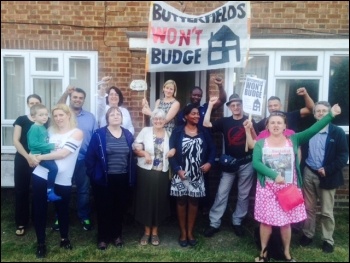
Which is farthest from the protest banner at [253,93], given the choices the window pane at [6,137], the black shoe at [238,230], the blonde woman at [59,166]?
the window pane at [6,137]

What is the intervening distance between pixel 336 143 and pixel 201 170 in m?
1.69

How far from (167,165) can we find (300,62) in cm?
289

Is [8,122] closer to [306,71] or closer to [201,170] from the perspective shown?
[201,170]

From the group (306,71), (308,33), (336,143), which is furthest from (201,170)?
(308,33)

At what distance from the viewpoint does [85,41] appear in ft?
20.1

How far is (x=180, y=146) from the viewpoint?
4633mm

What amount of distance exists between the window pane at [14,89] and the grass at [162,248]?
1868 mm

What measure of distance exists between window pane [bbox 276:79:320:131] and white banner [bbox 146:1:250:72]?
1183 millimetres

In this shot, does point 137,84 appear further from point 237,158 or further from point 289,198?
point 289,198

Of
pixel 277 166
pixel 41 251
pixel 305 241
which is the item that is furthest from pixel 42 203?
pixel 305 241

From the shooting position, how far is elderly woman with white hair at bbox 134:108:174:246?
15.2 feet

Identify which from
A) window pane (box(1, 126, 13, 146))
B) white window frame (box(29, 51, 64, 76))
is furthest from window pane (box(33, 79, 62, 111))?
window pane (box(1, 126, 13, 146))

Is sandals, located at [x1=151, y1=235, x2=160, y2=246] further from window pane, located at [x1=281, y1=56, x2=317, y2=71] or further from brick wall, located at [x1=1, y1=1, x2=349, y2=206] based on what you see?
window pane, located at [x1=281, y1=56, x2=317, y2=71]

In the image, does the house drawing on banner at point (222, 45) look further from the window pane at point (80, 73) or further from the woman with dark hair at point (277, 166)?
the window pane at point (80, 73)
